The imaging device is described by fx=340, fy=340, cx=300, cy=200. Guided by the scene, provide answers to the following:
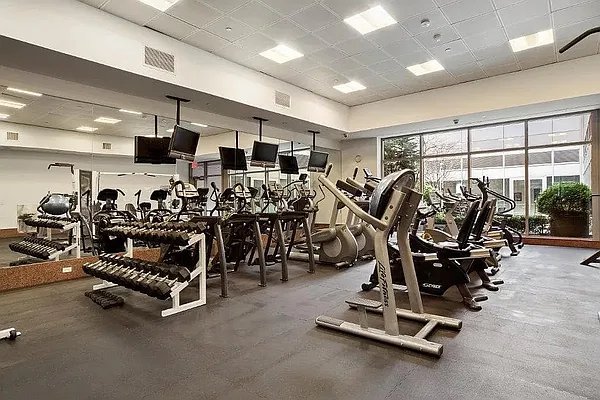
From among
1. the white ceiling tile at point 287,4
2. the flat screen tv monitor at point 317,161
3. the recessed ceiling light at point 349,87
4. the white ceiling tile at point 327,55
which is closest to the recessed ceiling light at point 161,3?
the white ceiling tile at point 287,4

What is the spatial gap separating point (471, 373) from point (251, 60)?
6.42m

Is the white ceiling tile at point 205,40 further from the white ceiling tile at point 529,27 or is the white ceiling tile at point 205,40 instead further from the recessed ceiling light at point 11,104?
the white ceiling tile at point 529,27

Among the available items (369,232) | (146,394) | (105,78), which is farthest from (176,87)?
(146,394)

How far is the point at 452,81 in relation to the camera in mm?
8273

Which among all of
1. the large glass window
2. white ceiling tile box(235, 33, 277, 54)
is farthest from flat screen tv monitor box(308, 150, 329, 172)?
white ceiling tile box(235, 33, 277, 54)

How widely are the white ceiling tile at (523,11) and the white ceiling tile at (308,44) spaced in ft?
9.43

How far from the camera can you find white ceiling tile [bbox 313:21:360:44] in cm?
559

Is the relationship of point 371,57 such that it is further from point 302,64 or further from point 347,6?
point 347,6

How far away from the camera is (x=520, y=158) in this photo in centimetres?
944

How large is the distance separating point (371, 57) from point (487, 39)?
206cm

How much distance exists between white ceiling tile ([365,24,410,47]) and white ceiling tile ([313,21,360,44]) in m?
0.30

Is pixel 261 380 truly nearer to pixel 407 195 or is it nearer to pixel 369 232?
pixel 407 195

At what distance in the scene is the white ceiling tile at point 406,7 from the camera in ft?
16.1

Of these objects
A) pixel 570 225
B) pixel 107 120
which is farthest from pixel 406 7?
pixel 570 225
